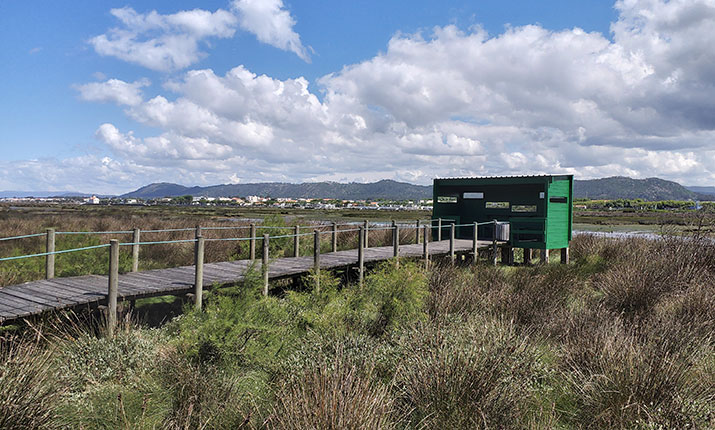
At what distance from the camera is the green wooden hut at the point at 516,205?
15.1m

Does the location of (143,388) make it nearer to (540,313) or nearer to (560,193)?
(540,313)

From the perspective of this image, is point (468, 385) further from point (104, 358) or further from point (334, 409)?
point (104, 358)

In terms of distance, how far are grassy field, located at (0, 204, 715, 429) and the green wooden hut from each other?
8544 millimetres

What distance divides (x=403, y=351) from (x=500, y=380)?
1.05 metres

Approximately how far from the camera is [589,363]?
4.48 metres

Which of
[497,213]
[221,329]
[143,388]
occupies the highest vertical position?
[497,213]

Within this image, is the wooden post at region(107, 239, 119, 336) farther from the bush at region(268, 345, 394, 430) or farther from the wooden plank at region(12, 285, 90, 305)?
the bush at region(268, 345, 394, 430)

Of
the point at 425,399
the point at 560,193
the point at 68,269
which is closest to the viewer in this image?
the point at 425,399

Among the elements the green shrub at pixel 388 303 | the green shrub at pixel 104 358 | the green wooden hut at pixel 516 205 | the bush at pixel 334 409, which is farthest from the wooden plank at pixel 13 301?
the green wooden hut at pixel 516 205

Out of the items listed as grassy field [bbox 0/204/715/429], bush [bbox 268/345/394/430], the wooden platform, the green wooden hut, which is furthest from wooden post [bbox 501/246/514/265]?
bush [bbox 268/345/394/430]

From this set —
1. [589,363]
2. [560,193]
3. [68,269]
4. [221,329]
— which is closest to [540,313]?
[589,363]

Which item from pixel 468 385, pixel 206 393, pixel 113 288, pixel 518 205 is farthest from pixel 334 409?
pixel 518 205

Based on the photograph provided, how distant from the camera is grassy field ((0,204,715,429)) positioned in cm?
344

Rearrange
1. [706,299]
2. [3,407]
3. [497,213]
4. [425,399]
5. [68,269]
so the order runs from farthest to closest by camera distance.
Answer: [497,213] < [68,269] < [706,299] < [425,399] < [3,407]
